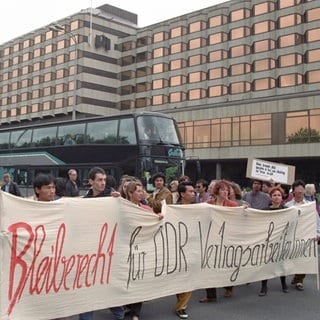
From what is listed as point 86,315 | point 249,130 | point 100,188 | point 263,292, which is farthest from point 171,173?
point 249,130

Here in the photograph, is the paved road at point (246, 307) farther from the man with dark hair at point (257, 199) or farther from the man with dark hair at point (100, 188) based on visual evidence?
the man with dark hair at point (257, 199)

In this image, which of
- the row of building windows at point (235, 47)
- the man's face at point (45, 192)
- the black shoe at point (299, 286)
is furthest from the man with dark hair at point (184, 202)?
the row of building windows at point (235, 47)

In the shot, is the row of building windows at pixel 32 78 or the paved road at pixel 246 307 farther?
the row of building windows at pixel 32 78

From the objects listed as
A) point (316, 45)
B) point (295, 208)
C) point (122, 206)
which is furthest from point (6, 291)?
point (316, 45)

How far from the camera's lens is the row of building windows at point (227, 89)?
44469mm

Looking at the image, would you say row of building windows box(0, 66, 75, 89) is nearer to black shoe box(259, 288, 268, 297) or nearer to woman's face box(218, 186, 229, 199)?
woman's face box(218, 186, 229, 199)

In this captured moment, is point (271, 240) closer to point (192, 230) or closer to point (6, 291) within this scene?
point (192, 230)

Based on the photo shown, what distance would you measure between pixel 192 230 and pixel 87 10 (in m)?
58.2

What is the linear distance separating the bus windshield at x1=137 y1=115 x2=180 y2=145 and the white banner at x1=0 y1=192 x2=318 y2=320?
11614mm

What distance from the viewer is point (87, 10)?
6028cm

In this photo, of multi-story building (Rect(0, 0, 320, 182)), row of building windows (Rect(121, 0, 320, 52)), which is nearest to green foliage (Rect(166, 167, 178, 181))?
multi-story building (Rect(0, 0, 320, 182))

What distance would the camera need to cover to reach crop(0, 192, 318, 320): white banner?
168 inches

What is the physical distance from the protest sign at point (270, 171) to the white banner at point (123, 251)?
11.3 feet

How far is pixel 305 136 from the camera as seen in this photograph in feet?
139
